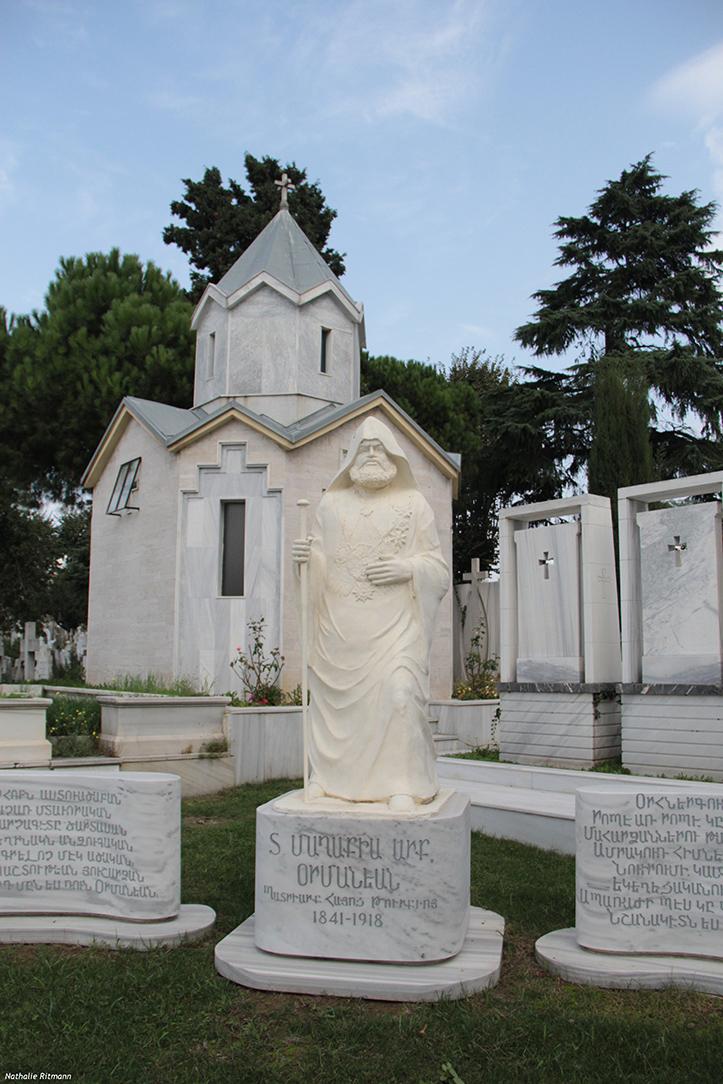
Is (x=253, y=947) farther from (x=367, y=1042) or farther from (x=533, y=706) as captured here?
(x=533, y=706)

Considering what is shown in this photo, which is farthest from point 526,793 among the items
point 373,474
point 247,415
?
point 247,415

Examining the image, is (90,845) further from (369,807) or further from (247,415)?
(247,415)

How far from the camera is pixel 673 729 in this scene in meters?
10.2

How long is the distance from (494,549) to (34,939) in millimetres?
22420

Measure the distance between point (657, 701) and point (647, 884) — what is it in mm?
5494

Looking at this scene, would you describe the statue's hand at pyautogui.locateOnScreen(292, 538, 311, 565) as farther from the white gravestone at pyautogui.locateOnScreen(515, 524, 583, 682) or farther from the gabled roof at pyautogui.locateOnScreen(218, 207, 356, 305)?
the gabled roof at pyautogui.locateOnScreen(218, 207, 356, 305)

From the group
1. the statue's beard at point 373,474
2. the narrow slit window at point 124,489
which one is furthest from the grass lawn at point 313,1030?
the narrow slit window at point 124,489

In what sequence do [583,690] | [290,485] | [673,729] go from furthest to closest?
[290,485] < [583,690] < [673,729]

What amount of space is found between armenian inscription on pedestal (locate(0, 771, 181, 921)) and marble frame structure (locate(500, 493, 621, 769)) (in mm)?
6561

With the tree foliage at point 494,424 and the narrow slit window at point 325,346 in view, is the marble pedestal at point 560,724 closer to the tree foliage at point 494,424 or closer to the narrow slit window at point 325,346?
the narrow slit window at point 325,346

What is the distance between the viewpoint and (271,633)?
14.5m

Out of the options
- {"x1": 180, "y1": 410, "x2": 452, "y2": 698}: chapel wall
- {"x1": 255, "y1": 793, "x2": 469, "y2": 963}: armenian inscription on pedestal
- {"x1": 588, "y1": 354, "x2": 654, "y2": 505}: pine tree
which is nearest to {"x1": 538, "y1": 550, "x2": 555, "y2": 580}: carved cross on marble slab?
{"x1": 180, "y1": 410, "x2": 452, "y2": 698}: chapel wall

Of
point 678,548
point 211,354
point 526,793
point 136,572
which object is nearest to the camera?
point 526,793

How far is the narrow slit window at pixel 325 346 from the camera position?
1772 cm
